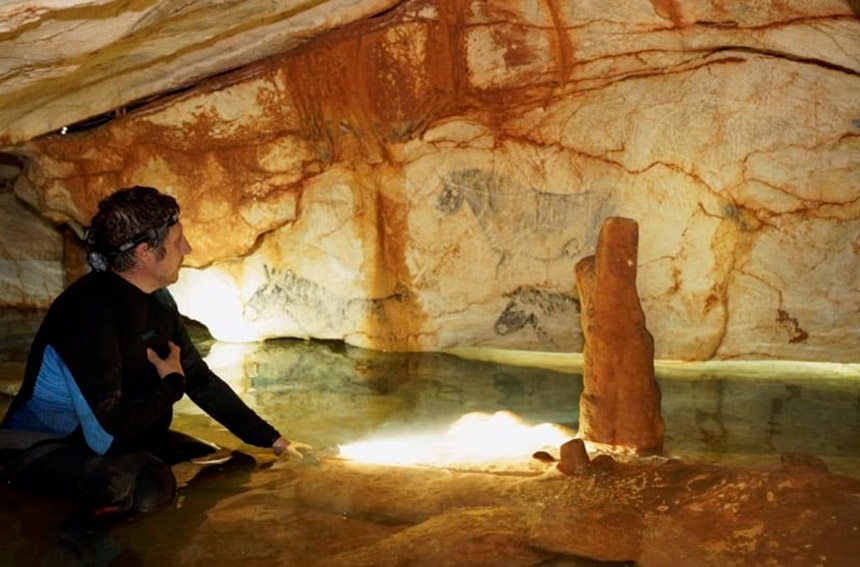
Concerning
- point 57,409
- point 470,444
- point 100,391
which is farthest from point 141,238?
point 470,444

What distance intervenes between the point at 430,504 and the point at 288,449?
3.13 ft

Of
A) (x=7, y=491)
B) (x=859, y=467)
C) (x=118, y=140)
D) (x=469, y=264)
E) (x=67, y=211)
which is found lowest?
(x=859, y=467)

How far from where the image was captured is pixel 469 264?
8.30 metres

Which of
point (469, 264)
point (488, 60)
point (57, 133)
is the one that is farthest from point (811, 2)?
point (57, 133)

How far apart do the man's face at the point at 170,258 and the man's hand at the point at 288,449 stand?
3.19ft

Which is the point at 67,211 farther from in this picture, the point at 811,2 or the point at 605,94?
the point at 811,2

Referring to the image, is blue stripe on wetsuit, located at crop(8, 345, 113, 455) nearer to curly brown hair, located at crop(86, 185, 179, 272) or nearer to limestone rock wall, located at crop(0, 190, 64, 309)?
curly brown hair, located at crop(86, 185, 179, 272)

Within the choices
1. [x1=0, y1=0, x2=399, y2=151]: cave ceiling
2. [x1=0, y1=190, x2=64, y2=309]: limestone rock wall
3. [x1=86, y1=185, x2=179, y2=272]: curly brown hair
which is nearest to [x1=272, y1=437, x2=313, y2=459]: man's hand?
[x1=86, y1=185, x2=179, y2=272]: curly brown hair

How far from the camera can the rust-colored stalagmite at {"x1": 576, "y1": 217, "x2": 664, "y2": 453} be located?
5246 millimetres

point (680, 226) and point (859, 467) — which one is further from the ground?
point (680, 226)

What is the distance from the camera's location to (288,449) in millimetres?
4551

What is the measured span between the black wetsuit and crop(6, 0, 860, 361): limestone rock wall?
13.6 ft

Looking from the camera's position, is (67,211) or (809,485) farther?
(67,211)

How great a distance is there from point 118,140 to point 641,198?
4575mm
